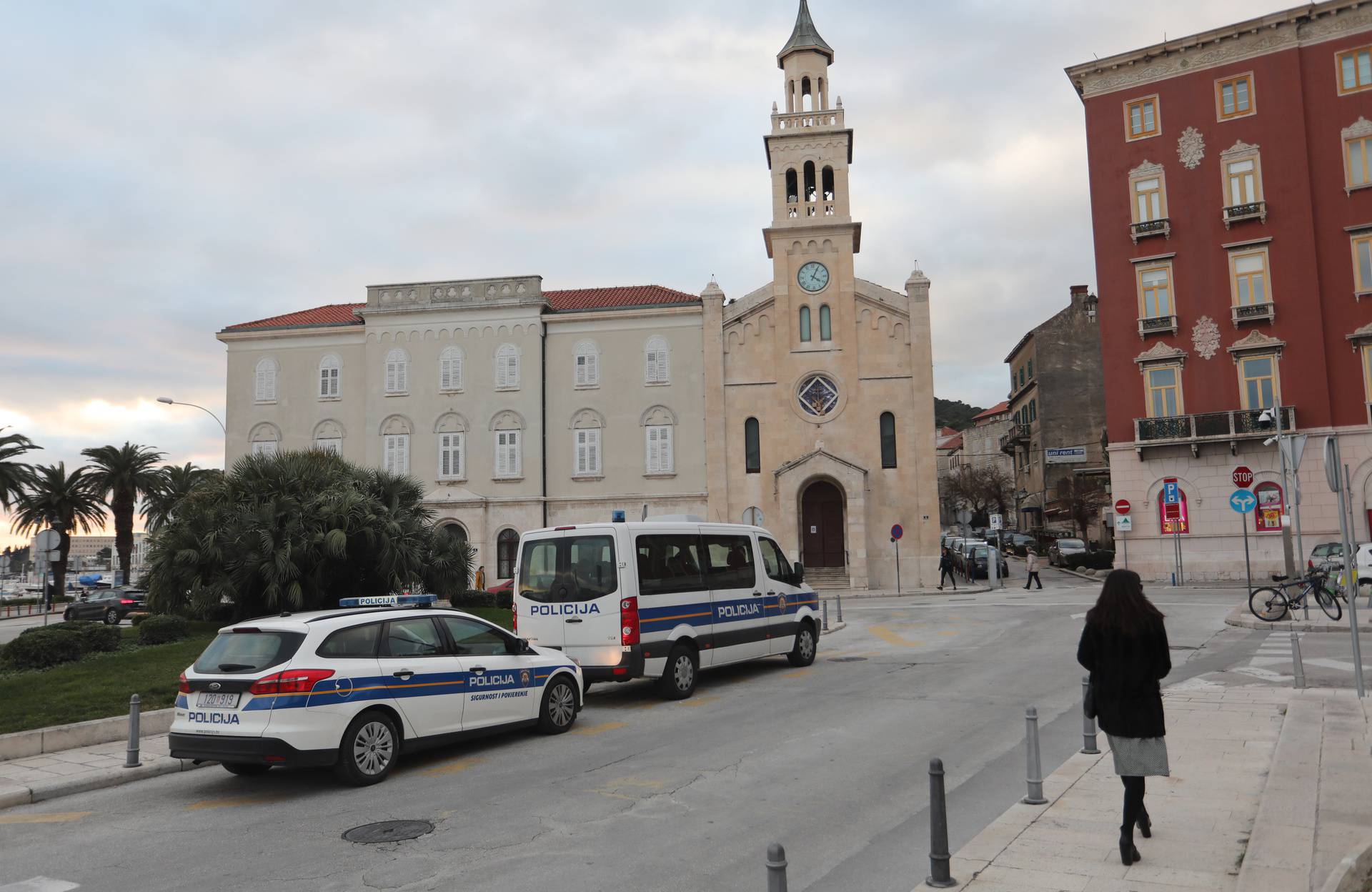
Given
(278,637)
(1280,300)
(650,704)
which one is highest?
(1280,300)

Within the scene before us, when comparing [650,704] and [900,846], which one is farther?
→ [650,704]

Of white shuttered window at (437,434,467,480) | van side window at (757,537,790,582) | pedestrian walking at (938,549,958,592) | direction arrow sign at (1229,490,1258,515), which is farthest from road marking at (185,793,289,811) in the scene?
white shuttered window at (437,434,467,480)

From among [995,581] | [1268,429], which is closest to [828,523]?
[995,581]

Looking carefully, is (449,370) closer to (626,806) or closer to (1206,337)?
(1206,337)

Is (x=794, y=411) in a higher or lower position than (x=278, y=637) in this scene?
higher

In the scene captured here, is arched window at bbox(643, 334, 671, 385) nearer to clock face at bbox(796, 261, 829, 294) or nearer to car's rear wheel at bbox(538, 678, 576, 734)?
clock face at bbox(796, 261, 829, 294)

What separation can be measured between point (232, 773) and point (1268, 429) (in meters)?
34.8

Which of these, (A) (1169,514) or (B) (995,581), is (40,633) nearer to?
(B) (995,581)

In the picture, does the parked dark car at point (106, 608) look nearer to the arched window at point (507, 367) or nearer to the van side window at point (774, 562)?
the arched window at point (507, 367)

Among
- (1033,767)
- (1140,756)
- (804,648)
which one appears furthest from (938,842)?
(804,648)

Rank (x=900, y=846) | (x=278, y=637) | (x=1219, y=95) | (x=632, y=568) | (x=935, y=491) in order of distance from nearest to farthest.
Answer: (x=900, y=846) → (x=278, y=637) → (x=632, y=568) → (x=1219, y=95) → (x=935, y=491)

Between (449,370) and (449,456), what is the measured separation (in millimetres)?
3969

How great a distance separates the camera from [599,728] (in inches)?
457

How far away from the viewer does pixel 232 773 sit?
9.88 meters
